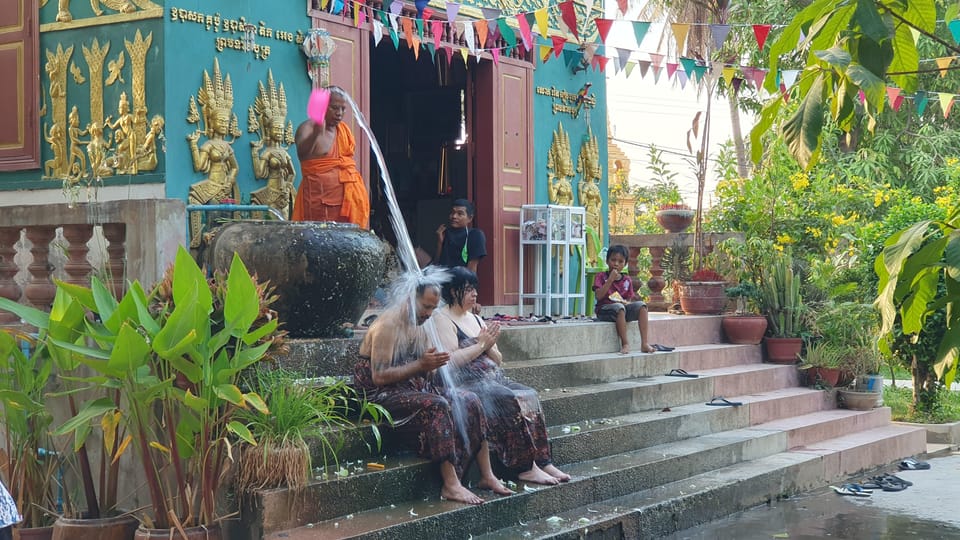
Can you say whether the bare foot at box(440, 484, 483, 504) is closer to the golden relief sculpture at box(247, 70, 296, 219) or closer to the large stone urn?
the large stone urn

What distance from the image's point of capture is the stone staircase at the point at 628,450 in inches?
233

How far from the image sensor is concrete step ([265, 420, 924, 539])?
5.84 meters

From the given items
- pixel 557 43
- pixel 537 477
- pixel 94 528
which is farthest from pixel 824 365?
pixel 94 528

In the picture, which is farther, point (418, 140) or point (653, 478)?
point (418, 140)

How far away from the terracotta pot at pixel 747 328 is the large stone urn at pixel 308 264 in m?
5.79

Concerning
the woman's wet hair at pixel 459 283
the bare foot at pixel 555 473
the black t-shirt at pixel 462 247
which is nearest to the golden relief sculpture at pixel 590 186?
the black t-shirt at pixel 462 247

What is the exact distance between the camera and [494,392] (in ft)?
22.1

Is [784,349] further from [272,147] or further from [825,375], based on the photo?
[272,147]

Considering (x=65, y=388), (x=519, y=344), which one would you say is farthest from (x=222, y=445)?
(x=519, y=344)

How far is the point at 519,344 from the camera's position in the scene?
8.84 metres

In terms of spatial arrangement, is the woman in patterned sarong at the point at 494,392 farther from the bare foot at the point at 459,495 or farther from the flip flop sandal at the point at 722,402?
the flip flop sandal at the point at 722,402

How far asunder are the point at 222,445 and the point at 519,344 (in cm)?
382

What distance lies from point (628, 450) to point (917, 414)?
531cm

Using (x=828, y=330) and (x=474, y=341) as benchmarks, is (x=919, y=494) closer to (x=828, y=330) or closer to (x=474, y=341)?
(x=828, y=330)
